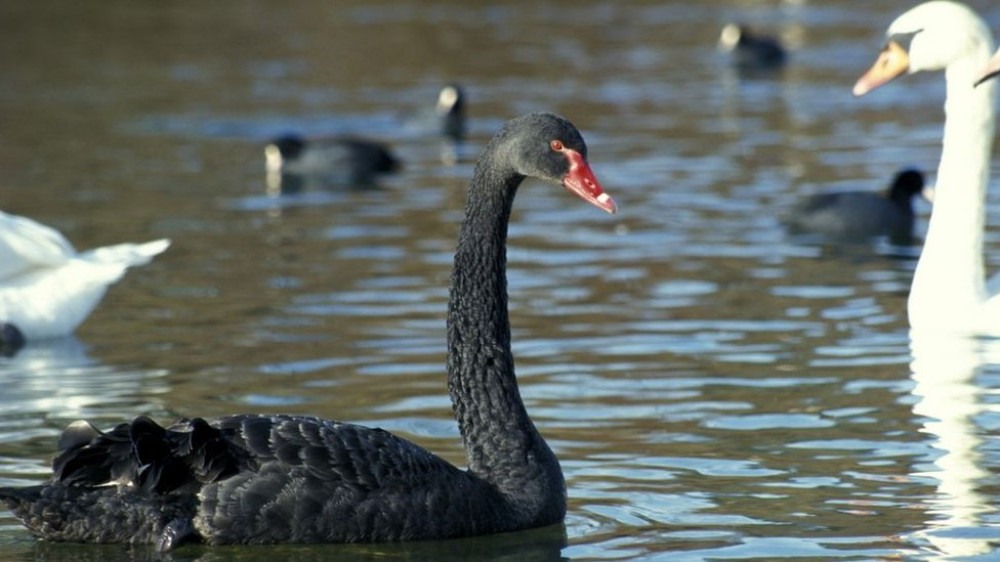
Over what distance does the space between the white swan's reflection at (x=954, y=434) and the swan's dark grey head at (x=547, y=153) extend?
5.94 ft

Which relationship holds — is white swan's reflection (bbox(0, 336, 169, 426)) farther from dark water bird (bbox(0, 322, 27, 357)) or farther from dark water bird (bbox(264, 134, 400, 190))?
dark water bird (bbox(264, 134, 400, 190))

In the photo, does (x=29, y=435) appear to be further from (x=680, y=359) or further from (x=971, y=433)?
(x=971, y=433)

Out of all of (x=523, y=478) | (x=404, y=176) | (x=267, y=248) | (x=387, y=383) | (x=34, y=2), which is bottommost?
(x=523, y=478)

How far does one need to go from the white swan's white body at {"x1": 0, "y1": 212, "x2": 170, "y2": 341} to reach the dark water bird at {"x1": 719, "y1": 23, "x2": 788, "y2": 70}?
18928mm

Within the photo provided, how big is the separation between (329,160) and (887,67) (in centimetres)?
883

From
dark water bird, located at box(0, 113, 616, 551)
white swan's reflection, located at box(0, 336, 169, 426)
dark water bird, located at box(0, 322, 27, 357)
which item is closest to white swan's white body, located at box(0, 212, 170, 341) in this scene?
dark water bird, located at box(0, 322, 27, 357)

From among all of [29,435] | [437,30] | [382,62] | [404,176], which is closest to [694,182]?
[404,176]

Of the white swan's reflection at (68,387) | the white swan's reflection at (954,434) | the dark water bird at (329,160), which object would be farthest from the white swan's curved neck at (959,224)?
the dark water bird at (329,160)

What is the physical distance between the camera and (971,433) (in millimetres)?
9055

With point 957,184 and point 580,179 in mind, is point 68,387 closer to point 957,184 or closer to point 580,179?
point 580,179

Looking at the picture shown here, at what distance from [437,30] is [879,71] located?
24.1 meters

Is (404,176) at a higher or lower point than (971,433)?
higher

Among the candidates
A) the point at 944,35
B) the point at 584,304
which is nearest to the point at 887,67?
the point at 944,35

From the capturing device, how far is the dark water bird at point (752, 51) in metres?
30.2
